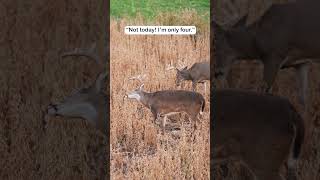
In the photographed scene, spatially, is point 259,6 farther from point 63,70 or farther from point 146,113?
point 63,70

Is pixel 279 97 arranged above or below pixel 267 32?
below

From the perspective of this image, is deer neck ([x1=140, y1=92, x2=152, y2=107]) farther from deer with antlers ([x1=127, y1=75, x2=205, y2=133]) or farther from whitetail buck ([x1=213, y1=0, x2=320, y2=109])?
whitetail buck ([x1=213, y1=0, x2=320, y2=109])

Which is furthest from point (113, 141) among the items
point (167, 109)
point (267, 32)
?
point (267, 32)

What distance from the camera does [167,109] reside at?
12.4 ft

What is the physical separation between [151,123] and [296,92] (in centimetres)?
93

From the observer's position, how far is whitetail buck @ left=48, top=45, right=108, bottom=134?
3.69 metres

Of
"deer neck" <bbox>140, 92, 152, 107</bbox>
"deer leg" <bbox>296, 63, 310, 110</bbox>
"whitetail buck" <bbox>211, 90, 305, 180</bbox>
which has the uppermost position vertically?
"deer leg" <bbox>296, 63, 310, 110</bbox>

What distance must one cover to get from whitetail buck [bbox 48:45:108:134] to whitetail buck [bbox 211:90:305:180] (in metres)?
0.70

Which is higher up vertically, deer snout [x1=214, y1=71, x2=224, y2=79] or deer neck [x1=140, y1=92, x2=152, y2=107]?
deer snout [x1=214, y1=71, x2=224, y2=79]

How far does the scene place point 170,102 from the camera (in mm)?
3771

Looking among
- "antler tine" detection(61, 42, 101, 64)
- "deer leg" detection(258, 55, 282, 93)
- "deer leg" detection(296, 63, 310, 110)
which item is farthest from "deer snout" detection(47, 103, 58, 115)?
"deer leg" detection(296, 63, 310, 110)

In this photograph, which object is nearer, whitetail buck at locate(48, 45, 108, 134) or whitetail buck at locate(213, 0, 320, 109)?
whitetail buck at locate(48, 45, 108, 134)

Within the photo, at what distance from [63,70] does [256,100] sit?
121 cm

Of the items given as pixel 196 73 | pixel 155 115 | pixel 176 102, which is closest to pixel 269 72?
pixel 196 73
